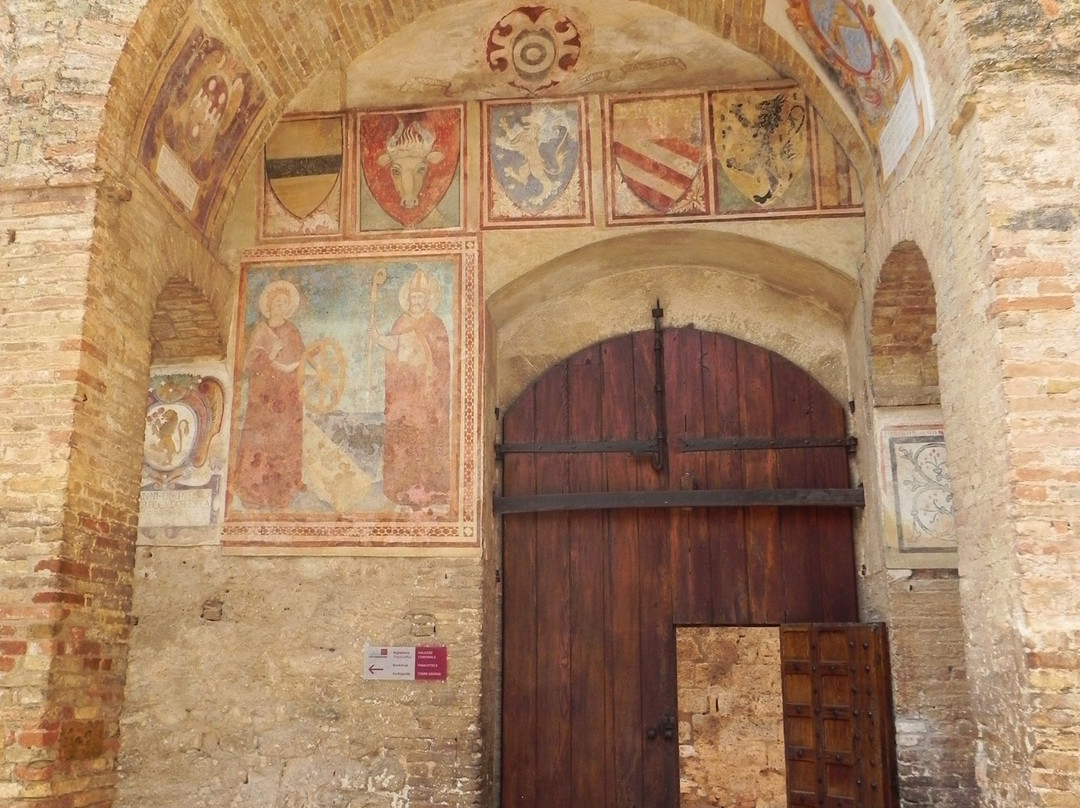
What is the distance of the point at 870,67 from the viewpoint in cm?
541

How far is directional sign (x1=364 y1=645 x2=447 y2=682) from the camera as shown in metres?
5.82

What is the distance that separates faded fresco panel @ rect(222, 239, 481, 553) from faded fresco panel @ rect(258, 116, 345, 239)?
0.57 feet

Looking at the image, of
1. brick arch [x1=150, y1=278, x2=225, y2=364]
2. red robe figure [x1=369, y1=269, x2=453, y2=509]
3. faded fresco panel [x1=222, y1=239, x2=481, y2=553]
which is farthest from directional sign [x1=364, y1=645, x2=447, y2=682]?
brick arch [x1=150, y1=278, x2=225, y2=364]

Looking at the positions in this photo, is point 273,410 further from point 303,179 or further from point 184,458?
point 303,179

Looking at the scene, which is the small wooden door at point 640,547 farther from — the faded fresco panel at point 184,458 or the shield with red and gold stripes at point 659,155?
the faded fresco panel at point 184,458

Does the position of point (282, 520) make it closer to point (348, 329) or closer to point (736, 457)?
point (348, 329)

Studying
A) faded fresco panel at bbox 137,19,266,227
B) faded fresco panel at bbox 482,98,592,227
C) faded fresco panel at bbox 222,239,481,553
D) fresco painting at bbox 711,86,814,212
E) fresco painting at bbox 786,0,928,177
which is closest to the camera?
fresco painting at bbox 786,0,928,177

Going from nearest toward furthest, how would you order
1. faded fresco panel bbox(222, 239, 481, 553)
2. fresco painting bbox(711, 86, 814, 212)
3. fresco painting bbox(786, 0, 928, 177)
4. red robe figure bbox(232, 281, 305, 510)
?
fresco painting bbox(786, 0, 928, 177) < faded fresco panel bbox(222, 239, 481, 553) < red robe figure bbox(232, 281, 305, 510) < fresco painting bbox(711, 86, 814, 212)

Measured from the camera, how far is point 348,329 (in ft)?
21.1

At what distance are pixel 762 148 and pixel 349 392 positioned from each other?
301cm

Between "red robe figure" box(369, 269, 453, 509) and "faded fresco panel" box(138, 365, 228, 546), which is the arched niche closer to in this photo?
"red robe figure" box(369, 269, 453, 509)

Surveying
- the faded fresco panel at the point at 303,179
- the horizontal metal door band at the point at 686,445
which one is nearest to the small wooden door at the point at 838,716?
the horizontal metal door band at the point at 686,445

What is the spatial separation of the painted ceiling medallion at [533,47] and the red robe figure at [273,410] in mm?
1983

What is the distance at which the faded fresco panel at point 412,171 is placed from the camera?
654 cm
